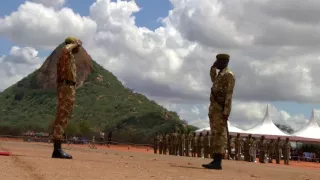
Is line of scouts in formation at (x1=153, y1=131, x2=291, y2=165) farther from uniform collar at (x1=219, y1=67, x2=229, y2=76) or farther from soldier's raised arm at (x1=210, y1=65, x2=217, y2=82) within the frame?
uniform collar at (x1=219, y1=67, x2=229, y2=76)

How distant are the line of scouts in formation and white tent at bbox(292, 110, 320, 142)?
9.67m

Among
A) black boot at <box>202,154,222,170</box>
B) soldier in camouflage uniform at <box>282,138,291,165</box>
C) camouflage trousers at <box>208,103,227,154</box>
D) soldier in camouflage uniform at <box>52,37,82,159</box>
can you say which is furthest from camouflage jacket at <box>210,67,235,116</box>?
soldier in camouflage uniform at <box>282,138,291,165</box>

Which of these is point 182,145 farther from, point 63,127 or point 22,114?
point 22,114

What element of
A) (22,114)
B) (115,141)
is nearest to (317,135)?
(115,141)

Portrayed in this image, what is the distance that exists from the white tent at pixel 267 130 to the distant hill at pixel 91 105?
97.0ft

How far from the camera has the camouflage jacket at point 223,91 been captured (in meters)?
10.8

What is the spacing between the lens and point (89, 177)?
6.23 metres

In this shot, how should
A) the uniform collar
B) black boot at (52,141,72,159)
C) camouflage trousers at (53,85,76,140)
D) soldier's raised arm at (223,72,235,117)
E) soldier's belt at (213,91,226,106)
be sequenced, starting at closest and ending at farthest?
1. black boot at (52,141,72,159)
2. camouflage trousers at (53,85,76,140)
3. soldier's raised arm at (223,72,235,117)
4. soldier's belt at (213,91,226,106)
5. the uniform collar

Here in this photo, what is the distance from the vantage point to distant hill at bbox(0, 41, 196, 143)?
273ft

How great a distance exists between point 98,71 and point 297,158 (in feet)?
249

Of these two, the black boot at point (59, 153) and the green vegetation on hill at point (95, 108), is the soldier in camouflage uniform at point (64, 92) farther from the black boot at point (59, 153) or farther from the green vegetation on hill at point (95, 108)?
the green vegetation on hill at point (95, 108)

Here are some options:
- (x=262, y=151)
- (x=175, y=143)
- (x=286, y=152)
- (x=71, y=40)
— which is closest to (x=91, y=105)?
(x=175, y=143)

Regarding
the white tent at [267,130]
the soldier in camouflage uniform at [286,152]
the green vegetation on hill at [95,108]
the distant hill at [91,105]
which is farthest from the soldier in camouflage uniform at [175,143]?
the distant hill at [91,105]

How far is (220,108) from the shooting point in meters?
10.9
